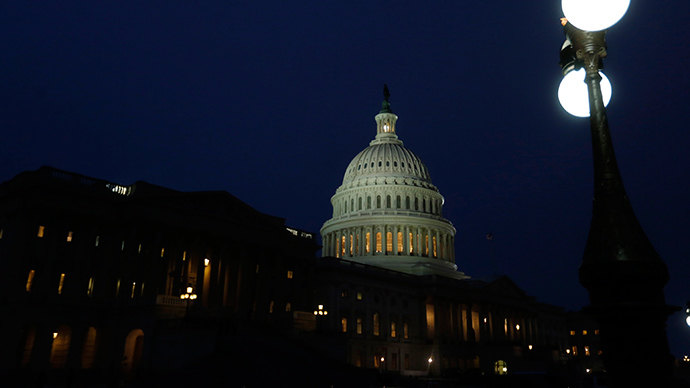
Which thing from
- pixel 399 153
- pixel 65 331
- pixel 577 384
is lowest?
pixel 577 384

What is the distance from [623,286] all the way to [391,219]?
102m

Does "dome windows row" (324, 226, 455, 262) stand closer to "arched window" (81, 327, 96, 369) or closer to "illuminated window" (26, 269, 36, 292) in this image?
"arched window" (81, 327, 96, 369)

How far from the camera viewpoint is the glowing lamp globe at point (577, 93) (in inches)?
328

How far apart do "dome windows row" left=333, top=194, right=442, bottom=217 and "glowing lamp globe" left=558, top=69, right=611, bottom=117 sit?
102973mm

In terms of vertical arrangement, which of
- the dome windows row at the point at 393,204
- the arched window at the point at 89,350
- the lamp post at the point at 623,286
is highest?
the dome windows row at the point at 393,204

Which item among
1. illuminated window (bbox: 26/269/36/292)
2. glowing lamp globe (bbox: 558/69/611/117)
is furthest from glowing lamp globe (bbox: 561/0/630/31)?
illuminated window (bbox: 26/269/36/292)

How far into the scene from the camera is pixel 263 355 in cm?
4172

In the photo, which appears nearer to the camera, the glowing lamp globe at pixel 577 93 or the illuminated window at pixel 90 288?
the glowing lamp globe at pixel 577 93

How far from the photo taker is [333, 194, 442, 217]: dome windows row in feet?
370

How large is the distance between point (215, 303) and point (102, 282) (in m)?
11.6

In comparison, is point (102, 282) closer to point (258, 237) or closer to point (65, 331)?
point (65, 331)

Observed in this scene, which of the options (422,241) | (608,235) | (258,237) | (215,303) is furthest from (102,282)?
(422,241)

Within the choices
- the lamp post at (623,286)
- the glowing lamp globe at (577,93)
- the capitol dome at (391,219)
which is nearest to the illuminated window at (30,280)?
the glowing lamp globe at (577,93)

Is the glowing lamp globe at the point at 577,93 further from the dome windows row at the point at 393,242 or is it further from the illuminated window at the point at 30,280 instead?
the dome windows row at the point at 393,242
